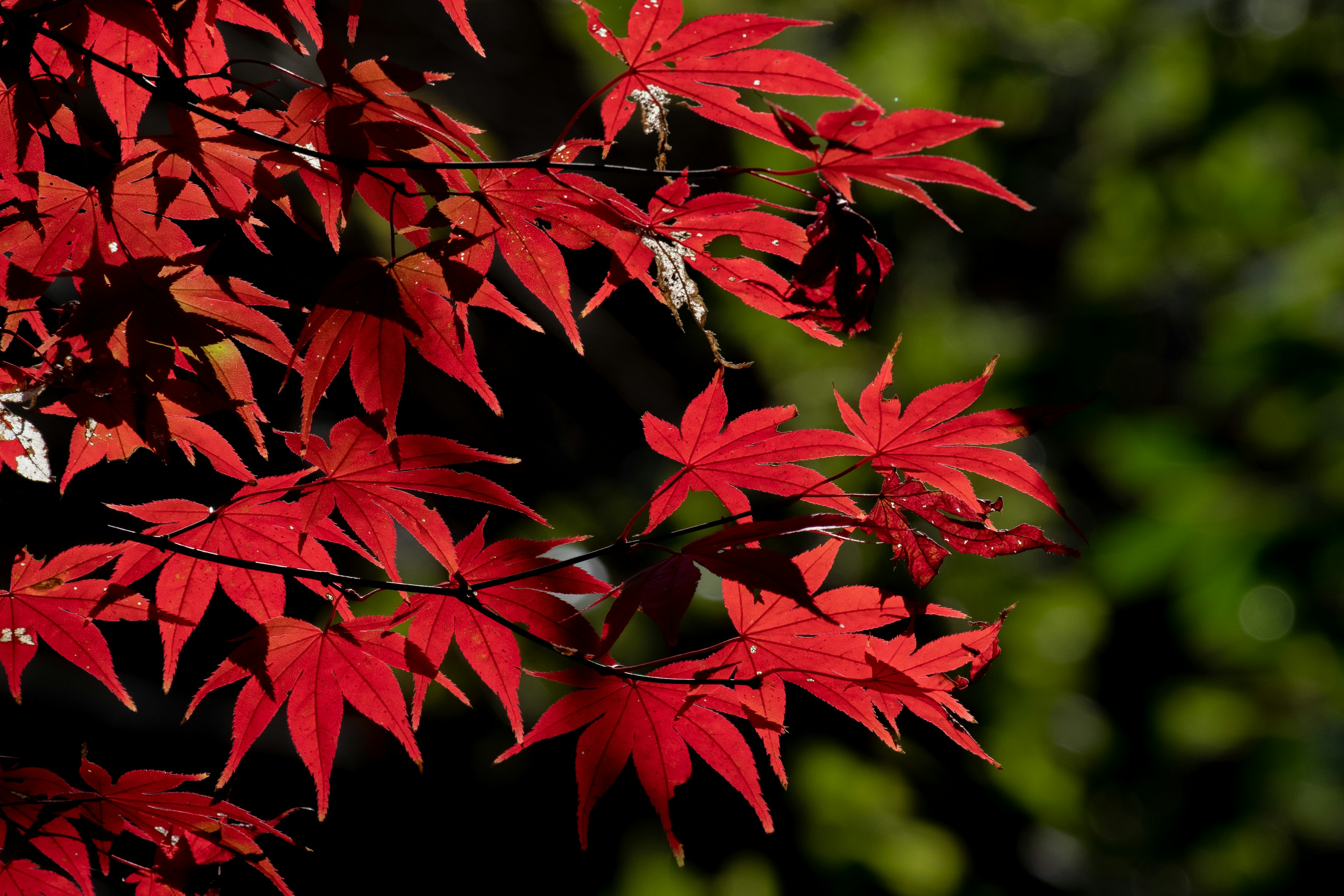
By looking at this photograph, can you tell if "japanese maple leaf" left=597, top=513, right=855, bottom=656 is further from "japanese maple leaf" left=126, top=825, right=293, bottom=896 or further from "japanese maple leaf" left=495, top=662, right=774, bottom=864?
"japanese maple leaf" left=126, top=825, right=293, bottom=896

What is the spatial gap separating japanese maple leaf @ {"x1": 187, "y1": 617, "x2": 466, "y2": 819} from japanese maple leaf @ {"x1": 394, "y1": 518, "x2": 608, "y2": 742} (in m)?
0.02

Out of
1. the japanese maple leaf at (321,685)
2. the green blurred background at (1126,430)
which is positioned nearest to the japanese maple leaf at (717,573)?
the japanese maple leaf at (321,685)

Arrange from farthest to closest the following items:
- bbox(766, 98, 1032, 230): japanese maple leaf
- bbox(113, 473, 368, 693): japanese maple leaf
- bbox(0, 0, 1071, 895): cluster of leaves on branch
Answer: bbox(113, 473, 368, 693): japanese maple leaf < bbox(0, 0, 1071, 895): cluster of leaves on branch < bbox(766, 98, 1032, 230): japanese maple leaf

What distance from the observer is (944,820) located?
3111 mm

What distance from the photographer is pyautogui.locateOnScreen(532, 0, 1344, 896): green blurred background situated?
262 cm

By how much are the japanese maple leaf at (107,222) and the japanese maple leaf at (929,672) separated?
659mm

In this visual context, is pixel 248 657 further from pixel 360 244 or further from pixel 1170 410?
pixel 1170 410

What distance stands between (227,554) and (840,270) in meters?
0.60

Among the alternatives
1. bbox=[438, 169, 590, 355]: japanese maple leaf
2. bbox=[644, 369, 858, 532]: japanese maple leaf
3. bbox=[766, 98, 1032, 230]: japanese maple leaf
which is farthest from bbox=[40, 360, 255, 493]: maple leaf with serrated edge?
bbox=[766, 98, 1032, 230]: japanese maple leaf

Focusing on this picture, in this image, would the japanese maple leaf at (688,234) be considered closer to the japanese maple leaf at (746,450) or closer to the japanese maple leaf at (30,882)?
the japanese maple leaf at (746,450)

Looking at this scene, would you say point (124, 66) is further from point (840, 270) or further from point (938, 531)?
point (938, 531)

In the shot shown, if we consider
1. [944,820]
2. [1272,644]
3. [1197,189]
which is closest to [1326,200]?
[1197,189]

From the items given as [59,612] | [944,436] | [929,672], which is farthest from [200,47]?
[929,672]

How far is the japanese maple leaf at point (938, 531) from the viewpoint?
2.03 feet
